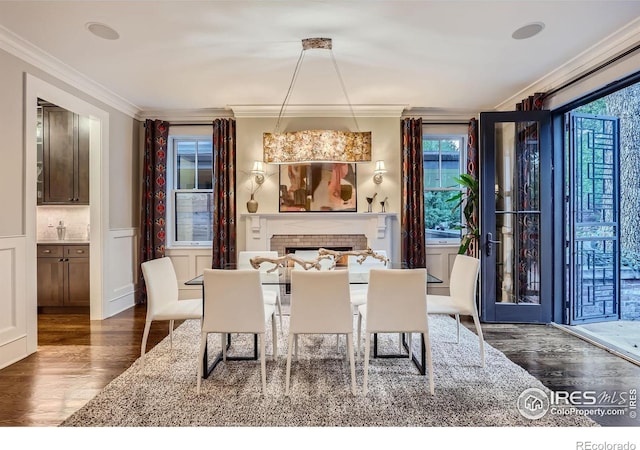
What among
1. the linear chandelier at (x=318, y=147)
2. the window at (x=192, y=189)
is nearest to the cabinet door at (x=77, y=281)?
the window at (x=192, y=189)

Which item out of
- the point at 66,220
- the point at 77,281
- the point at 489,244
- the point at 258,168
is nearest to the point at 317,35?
the point at 258,168

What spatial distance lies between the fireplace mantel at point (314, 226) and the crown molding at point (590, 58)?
2.20 meters

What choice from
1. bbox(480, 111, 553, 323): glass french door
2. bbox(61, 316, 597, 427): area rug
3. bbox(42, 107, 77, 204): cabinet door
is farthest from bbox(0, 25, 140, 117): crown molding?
bbox(480, 111, 553, 323): glass french door

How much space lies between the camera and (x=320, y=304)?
2582 millimetres

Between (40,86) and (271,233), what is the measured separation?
9.44ft

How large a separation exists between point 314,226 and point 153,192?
2263mm

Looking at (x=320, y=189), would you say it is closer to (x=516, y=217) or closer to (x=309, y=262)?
(x=309, y=262)

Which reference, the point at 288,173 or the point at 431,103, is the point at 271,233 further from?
the point at 431,103

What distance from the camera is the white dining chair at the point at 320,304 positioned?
2.54 meters

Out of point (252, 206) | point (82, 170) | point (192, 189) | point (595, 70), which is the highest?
point (595, 70)

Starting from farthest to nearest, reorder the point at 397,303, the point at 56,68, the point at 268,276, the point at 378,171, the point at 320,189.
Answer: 1. the point at 320,189
2. the point at 378,171
3. the point at 56,68
4. the point at 268,276
5. the point at 397,303

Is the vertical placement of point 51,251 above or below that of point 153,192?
below

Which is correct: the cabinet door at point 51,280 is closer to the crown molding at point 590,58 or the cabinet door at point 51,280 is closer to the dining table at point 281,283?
the dining table at point 281,283
